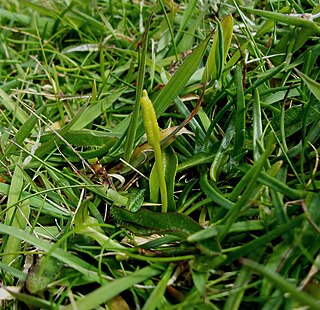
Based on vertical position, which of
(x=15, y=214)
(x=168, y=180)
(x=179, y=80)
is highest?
(x=179, y=80)

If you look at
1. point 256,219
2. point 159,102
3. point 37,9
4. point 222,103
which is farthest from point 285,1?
point 37,9

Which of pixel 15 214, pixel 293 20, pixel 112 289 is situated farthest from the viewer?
pixel 293 20

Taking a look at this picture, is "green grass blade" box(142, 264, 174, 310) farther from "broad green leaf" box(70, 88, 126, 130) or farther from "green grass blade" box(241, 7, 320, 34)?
"green grass blade" box(241, 7, 320, 34)

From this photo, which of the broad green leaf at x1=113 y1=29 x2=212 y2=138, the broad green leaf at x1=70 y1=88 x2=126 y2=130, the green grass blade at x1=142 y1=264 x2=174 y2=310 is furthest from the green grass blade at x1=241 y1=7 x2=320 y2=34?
the green grass blade at x1=142 y1=264 x2=174 y2=310

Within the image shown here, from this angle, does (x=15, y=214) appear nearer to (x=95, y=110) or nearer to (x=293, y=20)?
(x=95, y=110)

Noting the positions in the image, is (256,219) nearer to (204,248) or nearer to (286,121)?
(204,248)

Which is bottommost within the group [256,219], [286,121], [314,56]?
[256,219]

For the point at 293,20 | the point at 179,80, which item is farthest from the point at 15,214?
the point at 293,20

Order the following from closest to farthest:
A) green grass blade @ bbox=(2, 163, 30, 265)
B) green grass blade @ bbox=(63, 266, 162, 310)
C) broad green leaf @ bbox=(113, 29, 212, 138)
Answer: green grass blade @ bbox=(63, 266, 162, 310) < green grass blade @ bbox=(2, 163, 30, 265) < broad green leaf @ bbox=(113, 29, 212, 138)
